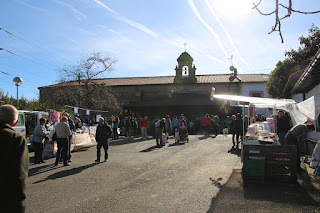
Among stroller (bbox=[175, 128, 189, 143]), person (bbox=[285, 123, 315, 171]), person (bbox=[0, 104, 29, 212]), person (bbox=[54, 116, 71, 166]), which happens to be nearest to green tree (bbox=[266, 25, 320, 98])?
stroller (bbox=[175, 128, 189, 143])

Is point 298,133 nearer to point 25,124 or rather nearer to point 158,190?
point 158,190

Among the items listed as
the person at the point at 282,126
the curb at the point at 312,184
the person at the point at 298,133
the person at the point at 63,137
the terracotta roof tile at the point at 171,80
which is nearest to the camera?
the curb at the point at 312,184

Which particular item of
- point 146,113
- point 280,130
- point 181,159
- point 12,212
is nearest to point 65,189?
point 12,212

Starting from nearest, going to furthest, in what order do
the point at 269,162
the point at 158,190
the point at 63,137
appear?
the point at 158,190 → the point at 269,162 → the point at 63,137

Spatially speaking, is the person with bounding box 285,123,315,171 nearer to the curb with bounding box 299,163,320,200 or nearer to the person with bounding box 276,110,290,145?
the curb with bounding box 299,163,320,200

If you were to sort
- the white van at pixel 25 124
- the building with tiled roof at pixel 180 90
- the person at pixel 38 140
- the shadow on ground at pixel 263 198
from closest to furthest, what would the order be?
1. the shadow on ground at pixel 263 198
2. the person at pixel 38 140
3. the white van at pixel 25 124
4. the building with tiled roof at pixel 180 90

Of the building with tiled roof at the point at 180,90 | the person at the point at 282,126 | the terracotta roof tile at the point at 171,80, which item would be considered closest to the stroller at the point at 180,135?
the person at the point at 282,126

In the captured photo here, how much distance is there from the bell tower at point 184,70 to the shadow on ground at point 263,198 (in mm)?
32763

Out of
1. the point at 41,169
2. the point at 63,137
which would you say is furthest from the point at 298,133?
the point at 41,169

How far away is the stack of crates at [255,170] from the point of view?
6426 millimetres

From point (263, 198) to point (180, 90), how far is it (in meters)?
35.0

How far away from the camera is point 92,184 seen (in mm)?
6492

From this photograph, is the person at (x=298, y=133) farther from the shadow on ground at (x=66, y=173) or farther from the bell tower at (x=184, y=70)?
the bell tower at (x=184, y=70)

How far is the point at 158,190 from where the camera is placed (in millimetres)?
5891
